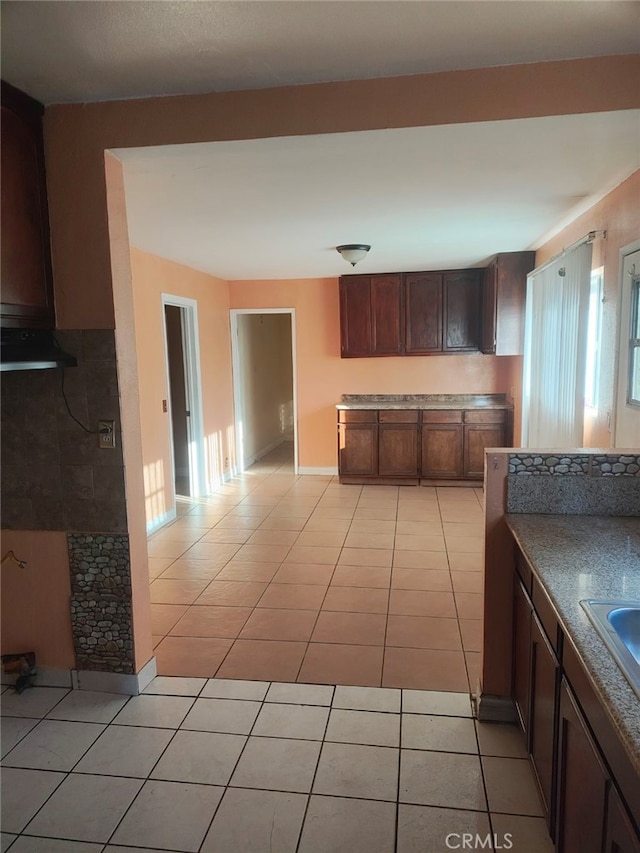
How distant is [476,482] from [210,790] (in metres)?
4.44

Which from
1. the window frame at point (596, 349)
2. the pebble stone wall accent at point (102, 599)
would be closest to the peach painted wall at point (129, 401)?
the pebble stone wall accent at point (102, 599)

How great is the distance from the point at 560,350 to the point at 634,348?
0.88m

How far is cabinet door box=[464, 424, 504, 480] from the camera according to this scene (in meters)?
5.61

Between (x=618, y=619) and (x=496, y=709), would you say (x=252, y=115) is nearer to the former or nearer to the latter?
(x=618, y=619)

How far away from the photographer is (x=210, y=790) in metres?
1.86

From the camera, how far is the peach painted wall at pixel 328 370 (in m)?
6.10

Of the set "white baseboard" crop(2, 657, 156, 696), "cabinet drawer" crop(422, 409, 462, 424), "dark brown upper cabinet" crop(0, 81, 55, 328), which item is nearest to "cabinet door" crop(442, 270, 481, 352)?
"cabinet drawer" crop(422, 409, 462, 424)

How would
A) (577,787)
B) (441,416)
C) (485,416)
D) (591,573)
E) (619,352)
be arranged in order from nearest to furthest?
(577,787), (591,573), (619,352), (485,416), (441,416)

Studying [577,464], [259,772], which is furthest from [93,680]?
[577,464]

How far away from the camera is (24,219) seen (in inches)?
81.4

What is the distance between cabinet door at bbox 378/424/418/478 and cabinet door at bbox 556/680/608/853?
14.5 ft

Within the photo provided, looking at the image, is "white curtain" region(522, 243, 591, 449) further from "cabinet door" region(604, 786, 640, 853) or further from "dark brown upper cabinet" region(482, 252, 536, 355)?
"cabinet door" region(604, 786, 640, 853)

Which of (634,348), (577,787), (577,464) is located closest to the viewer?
(577,787)

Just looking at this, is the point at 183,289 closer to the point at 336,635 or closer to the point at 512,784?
the point at 336,635
